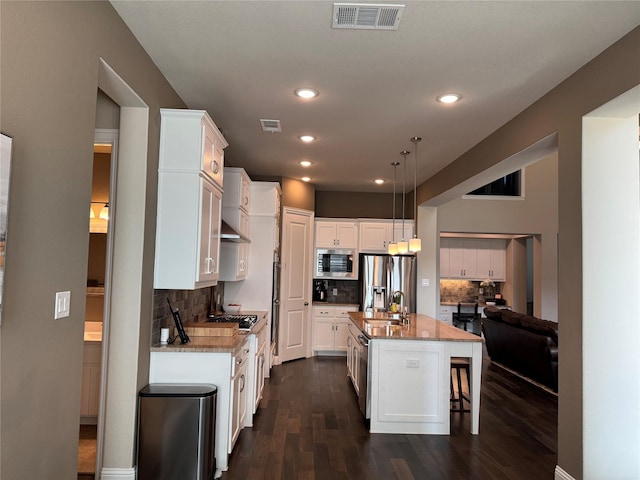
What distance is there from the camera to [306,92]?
331 centimetres

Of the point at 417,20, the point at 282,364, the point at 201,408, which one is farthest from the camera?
the point at 282,364

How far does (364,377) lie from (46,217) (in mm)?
3160

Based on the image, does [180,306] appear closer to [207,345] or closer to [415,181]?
[207,345]

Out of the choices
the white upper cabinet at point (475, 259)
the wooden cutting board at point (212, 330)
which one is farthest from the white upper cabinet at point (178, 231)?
the white upper cabinet at point (475, 259)

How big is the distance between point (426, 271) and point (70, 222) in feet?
18.7

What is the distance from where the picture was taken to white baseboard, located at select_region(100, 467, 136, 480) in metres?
2.64

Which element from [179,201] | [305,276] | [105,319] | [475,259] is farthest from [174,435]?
[475,259]

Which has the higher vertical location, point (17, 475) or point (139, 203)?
point (139, 203)

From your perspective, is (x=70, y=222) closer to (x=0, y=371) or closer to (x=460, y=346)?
(x=0, y=371)

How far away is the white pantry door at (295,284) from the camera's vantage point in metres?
6.35

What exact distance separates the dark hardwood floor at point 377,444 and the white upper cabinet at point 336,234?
9.27ft

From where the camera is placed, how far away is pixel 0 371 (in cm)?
144

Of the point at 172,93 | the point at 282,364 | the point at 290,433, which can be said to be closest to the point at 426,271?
the point at 282,364

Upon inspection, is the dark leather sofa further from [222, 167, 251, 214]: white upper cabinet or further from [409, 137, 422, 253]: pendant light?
[222, 167, 251, 214]: white upper cabinet
